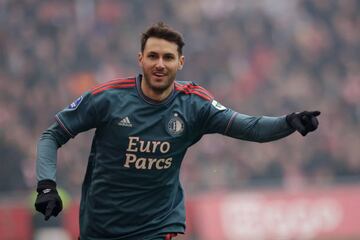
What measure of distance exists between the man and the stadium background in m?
6.94

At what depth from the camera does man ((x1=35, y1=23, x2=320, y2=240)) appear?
5.78m

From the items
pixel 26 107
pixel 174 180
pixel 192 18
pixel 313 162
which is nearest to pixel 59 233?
pixel 26 107

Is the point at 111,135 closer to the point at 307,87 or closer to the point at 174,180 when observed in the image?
the point at 174,180

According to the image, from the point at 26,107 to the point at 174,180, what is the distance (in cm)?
915

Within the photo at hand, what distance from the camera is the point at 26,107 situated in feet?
48.5

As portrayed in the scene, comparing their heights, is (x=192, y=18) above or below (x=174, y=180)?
above

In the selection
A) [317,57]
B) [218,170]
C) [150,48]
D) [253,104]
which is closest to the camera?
[150,48]

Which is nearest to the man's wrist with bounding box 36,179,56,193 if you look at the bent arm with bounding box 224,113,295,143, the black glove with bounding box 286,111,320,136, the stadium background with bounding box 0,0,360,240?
the bent arm with bounding box 224,113,295,143

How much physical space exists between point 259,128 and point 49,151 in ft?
4.47

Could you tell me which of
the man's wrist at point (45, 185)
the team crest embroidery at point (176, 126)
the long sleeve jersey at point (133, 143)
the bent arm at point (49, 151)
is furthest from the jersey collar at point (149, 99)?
the man's wrist at point (45, 185)

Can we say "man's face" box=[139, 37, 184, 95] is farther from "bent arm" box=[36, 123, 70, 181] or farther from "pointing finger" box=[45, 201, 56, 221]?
"pointing finger" box=[45, 201, 56, 221]

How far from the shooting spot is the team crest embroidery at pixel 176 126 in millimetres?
5895

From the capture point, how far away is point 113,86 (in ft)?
19.3

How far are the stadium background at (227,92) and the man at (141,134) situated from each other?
273 inches
